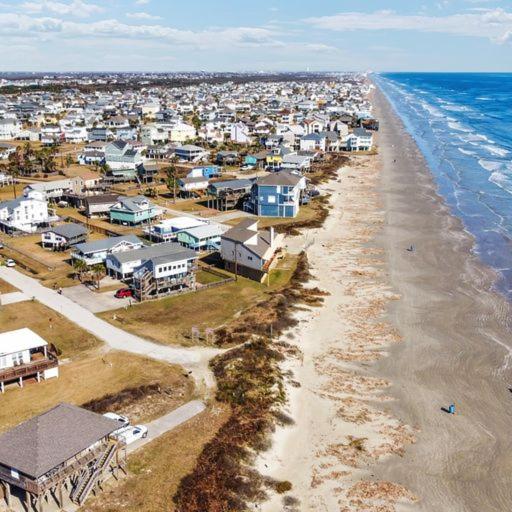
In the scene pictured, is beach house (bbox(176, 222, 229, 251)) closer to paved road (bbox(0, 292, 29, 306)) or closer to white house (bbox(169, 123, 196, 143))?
paved road (bbox(0, 292, 29, 306))

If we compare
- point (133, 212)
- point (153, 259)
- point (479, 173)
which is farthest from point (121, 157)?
point (479, 173)

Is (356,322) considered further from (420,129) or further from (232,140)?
(420,129)

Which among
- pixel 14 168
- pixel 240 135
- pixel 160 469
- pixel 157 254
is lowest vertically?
pixel 160 469

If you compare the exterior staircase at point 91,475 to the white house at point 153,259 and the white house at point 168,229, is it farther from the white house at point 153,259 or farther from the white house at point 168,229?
the white house at point 168,229

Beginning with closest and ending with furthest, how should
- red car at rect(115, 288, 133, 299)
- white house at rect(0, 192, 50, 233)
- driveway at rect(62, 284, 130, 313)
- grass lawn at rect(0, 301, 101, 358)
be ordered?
grass lawn at rect(0, 301, 101, 358) → driveway at rect(62, 284, 130, 313) → red car at rect(115, 288, 133, 299) → white house at rect(0, 192, 50, 233)

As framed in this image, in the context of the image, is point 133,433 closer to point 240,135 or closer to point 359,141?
point 240,135

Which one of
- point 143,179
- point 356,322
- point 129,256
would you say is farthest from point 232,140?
point 356,322

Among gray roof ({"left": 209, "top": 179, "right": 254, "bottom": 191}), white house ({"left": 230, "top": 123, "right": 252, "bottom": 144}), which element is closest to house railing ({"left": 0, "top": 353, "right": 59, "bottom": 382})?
gray roof ({"left": 209, "top": 179, "right": 254, "bottom": 191})

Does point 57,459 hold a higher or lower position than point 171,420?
higher
